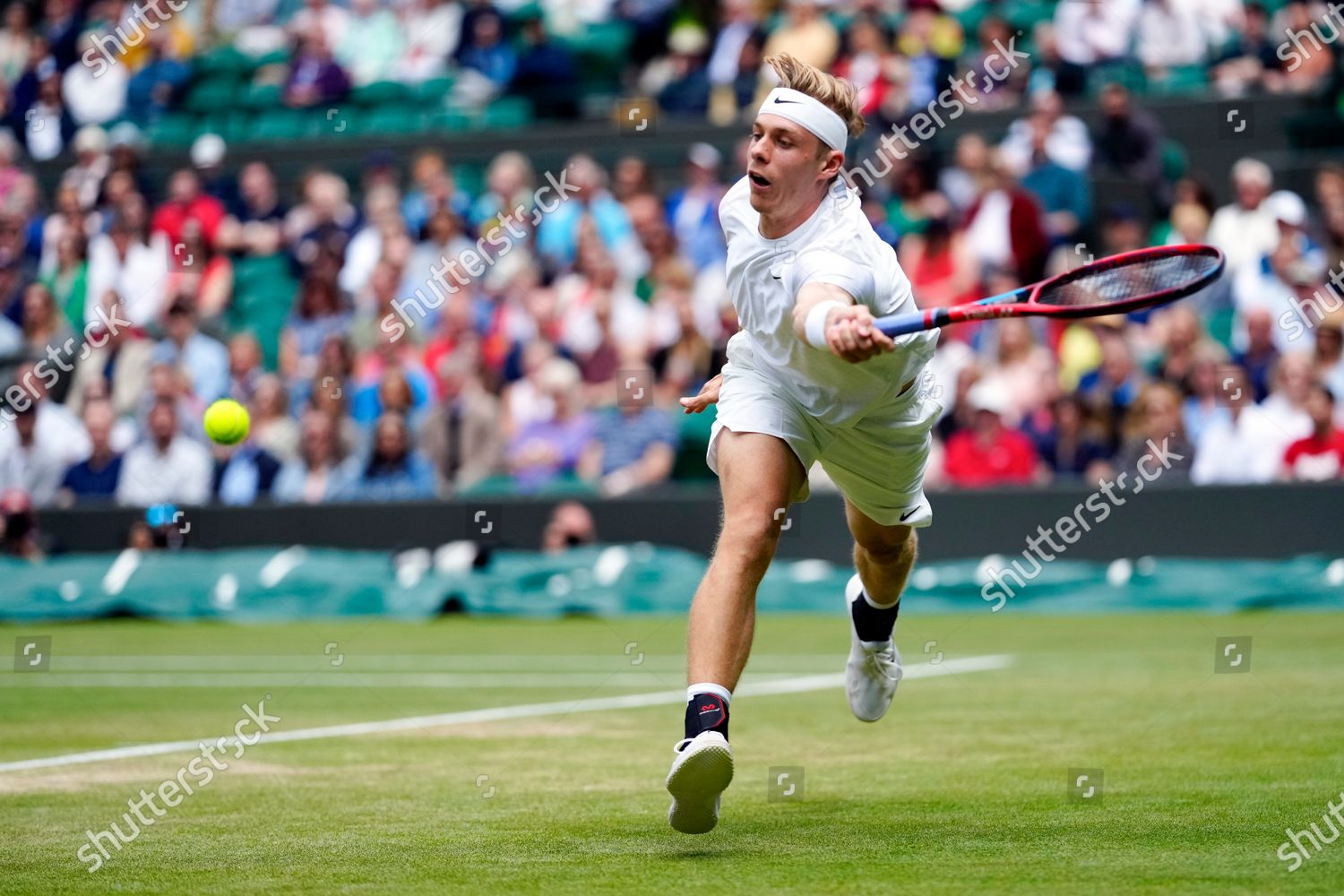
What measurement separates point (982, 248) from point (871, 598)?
8.81 m

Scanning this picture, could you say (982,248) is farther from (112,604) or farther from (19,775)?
(19,775)

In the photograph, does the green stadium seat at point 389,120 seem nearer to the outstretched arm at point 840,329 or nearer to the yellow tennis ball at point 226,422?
the yellow tennis ball at point 226,422

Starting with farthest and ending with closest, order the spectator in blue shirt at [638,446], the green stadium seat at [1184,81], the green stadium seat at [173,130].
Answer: the green stadium seat at [173,130] < the green stadium seat at [1184,81] < the spectator in blue shirt at [638,446]

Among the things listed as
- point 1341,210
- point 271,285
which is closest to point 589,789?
point 1341,210

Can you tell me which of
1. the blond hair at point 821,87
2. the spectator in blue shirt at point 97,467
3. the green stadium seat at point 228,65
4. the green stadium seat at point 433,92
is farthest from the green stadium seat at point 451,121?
the blond hair at point 821,87

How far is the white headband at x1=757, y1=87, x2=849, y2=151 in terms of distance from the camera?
204 inches

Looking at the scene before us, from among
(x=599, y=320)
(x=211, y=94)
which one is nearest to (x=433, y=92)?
(x=211, y=94)

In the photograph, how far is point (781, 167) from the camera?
5129 millimetres

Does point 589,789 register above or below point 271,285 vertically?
below

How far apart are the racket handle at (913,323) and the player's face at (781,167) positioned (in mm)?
694

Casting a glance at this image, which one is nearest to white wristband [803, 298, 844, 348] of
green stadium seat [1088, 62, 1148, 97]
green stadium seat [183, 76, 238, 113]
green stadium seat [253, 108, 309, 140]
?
green stadium seat [1088, 62, 1148, 97]

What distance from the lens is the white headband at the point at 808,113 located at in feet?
17.0

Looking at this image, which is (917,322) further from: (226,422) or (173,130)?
(173,130)

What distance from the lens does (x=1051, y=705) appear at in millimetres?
7734
